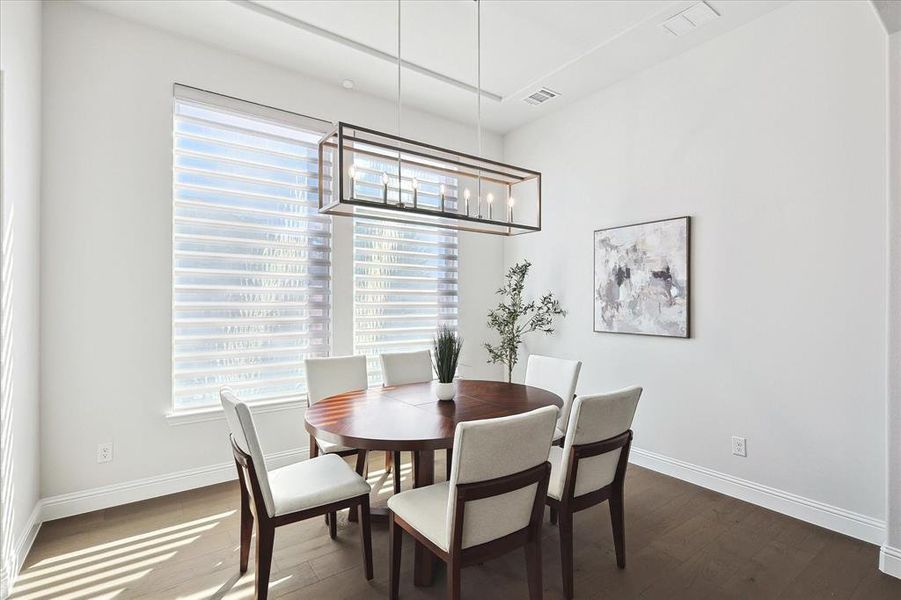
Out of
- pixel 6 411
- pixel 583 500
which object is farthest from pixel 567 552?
pixel 6 411

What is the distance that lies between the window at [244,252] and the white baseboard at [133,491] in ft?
1.59

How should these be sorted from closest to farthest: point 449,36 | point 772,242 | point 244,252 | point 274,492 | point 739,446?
point 274,492 → point 772,242 → point 739,446 → point 449,36 → point 244,252

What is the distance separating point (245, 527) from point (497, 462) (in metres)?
1.37

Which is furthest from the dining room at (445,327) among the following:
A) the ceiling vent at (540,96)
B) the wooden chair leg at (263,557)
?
the ceiling vent at (540,96)

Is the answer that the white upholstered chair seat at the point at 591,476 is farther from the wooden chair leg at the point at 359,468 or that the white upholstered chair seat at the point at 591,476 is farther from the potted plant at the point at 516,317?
the potted plant at the point at 516,317

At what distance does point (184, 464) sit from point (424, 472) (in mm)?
1955

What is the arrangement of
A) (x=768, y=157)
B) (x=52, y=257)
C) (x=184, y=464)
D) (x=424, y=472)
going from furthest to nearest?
(x=184, y=464), (x=768, y=157), (x=52, y=257), (x=424, y=472)

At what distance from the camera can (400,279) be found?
4.30 m

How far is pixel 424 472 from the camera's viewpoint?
2.39 meters

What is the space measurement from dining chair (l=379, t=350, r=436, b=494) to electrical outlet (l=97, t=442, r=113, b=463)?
5.97 feet

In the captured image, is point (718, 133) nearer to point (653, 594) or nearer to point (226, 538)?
point (653, 594)

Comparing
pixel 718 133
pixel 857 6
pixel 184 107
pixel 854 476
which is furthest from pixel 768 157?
pixel 184 107

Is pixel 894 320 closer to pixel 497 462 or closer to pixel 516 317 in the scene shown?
pixel 497 462

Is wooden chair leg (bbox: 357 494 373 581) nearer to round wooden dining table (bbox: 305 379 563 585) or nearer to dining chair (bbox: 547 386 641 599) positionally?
round wooden dining table (bbox: 305 379 563 585)
